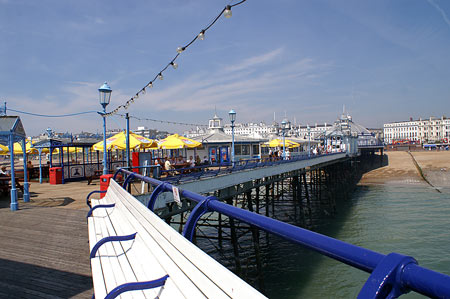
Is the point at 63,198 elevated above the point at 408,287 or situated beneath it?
situated beneath

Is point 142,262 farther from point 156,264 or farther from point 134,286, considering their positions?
point 134,286

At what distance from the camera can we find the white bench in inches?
61.4

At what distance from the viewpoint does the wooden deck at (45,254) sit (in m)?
3.97

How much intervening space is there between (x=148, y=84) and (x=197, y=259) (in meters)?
10.6

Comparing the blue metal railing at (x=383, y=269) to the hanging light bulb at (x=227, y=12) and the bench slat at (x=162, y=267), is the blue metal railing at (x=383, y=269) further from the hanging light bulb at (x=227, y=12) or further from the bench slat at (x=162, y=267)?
the hanging light bulb at (x=227, y=12)

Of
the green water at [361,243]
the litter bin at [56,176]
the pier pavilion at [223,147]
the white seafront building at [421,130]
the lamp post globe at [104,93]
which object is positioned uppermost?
the white seafront building at [421,130]

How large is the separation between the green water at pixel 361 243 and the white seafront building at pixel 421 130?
133351 mm

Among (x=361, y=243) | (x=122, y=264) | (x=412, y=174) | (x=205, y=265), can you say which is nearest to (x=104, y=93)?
(x=122, y=264)

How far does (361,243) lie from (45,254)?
1439cm

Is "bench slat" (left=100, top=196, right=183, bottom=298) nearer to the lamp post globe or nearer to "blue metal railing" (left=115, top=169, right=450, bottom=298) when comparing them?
"blue metal railing" (left=115, top=169, right=450, bottom=298)

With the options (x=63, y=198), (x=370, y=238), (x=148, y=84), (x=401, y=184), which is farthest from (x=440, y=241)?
(x=401, y=184)

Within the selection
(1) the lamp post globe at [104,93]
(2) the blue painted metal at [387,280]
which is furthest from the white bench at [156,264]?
(1) the lamp post globe at [104,93]

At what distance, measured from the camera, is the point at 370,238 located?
54.5ft

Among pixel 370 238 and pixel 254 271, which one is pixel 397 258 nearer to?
pixel 254 271
